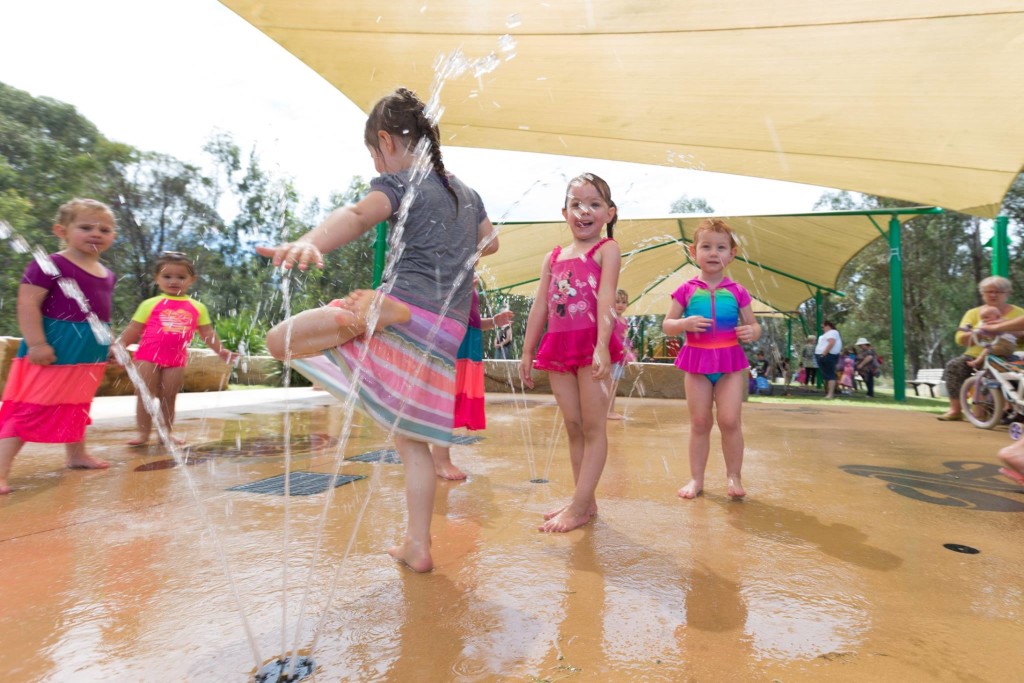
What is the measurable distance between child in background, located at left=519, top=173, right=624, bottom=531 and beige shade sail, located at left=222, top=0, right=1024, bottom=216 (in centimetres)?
233

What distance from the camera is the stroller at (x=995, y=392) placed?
491 centimetres

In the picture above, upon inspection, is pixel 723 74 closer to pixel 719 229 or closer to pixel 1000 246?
pixel 719 229

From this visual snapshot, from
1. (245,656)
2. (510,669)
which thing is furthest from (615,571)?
(245,656)

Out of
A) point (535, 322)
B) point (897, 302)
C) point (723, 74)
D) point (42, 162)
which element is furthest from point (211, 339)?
point (42, 162)

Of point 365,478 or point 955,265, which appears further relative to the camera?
point 955,265

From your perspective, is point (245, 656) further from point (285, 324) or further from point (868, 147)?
point (868, 147)

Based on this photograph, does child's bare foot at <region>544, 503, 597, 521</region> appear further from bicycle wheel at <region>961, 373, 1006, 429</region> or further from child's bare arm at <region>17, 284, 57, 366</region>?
bicycle wheel at <region>961, 373, 1006, 429</region>

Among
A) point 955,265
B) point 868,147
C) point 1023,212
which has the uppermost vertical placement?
point 1023,212

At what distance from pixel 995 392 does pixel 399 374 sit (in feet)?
19.1

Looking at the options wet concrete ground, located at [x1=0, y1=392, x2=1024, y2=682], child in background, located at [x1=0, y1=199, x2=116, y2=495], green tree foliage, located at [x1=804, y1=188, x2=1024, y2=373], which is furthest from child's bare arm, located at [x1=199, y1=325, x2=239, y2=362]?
green tree foliage, located at [x1=804, y1=188, x2=1024, y2=373]

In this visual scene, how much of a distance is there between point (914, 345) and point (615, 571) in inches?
1229

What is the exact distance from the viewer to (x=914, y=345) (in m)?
26.8

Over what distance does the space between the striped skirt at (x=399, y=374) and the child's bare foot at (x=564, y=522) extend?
0.56 m

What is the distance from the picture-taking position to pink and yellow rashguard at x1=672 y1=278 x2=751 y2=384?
2.67m
